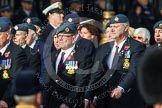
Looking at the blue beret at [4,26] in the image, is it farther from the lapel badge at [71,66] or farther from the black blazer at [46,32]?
the lapel badge at [71,66]

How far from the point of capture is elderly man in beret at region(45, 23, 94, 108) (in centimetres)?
1179

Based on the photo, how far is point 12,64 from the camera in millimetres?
12109

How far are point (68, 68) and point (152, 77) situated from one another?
4933 millimetres

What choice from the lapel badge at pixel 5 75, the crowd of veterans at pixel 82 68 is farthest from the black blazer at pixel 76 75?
the lapel badge at pixel 5 75

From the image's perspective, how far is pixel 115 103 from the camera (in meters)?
12.2

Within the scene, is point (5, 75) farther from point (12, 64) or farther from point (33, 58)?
point (33, 58)

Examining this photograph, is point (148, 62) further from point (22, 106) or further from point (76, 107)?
point (76, 107)

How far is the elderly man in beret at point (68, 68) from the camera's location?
38.7 ft

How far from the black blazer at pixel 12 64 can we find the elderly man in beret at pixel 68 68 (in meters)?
0.53

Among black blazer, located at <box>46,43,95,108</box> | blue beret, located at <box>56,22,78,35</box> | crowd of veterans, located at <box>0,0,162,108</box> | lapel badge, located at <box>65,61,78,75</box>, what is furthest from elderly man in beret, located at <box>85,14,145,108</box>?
blue beret, located at <box>56,22,78,35</box>

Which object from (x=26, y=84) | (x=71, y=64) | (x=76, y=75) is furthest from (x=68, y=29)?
(x=26, y=84)

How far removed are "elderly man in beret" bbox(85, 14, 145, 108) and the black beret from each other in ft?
16.2

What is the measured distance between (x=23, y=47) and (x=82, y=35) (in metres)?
1.13

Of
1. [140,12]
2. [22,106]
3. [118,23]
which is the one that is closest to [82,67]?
[118,23]
